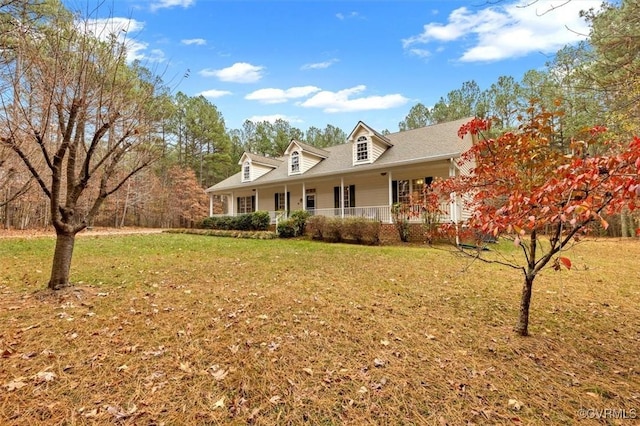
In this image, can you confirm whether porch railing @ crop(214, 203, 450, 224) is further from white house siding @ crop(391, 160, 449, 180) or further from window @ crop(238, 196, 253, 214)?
window @ crop(238, 196, 253, 214)

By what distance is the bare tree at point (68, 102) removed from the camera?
3615 millimetres

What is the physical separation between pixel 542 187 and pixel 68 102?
5.54m

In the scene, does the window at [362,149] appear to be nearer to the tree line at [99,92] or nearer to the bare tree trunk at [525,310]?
the tree line at [99,92]

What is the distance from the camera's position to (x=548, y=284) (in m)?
5.71

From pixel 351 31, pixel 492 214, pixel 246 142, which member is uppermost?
pixel 246 142

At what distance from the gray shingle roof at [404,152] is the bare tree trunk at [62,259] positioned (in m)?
11.9

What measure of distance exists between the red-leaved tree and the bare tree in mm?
4850

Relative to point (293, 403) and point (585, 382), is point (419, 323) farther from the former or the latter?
point (293, 403)

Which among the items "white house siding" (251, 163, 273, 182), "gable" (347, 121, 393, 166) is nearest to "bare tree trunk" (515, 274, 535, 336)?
"gable" (347, 121, 393, 166)

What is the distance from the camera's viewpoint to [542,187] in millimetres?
2199

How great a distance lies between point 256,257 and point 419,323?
5505mm

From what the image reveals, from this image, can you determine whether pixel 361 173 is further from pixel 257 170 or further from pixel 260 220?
pixel 257 170

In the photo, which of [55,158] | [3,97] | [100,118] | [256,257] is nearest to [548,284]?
[256,257]

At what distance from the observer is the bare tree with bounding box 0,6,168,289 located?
362cm
